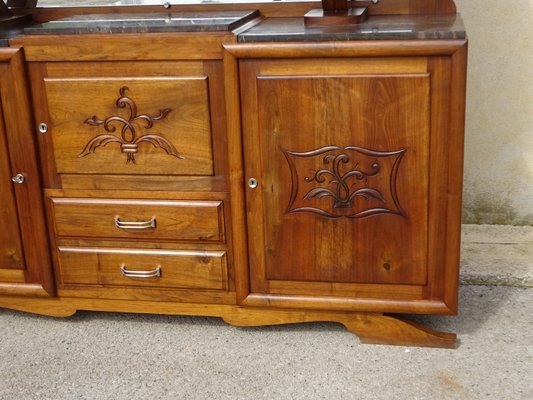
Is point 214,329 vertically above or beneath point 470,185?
Result: beneath

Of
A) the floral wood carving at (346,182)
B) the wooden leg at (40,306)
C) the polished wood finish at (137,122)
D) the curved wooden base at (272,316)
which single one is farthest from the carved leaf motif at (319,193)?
the wooden leg at (40,306)

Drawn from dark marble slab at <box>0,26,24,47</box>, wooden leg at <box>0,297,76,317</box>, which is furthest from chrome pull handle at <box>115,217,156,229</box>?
dark marble slab at <box>0,26,24,47</box>

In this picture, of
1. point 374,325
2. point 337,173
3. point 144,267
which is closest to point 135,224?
point 144,267

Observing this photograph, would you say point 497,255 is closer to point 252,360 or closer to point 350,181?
point 350,181

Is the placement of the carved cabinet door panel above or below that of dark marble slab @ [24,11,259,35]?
below

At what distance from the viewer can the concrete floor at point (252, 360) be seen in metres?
1.99

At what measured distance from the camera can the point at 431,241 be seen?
6.75ft

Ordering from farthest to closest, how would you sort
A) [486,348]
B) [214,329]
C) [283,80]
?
[214,329] → [486,348] → [283,80]

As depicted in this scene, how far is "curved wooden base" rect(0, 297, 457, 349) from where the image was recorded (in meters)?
2.18

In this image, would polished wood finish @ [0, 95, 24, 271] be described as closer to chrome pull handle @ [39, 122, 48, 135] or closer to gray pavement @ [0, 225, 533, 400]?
chrome pull handle @ [39, 122, 48, 135]

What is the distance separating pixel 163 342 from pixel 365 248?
66 centimetres

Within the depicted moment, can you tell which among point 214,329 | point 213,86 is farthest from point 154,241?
point 213,86

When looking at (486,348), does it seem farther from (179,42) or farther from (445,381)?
(179,42)

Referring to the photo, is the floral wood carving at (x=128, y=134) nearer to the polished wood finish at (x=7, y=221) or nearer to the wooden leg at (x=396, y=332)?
the polished wood finish at (x=7, y=221)
